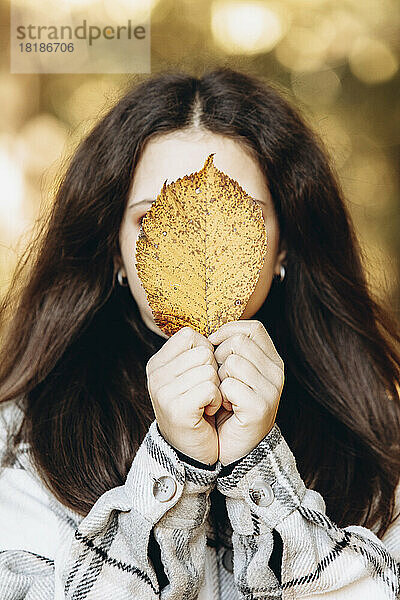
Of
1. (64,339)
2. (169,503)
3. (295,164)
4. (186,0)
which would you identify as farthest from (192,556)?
(186,0)

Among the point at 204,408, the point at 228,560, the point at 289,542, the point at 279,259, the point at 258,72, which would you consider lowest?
the point at 228,560

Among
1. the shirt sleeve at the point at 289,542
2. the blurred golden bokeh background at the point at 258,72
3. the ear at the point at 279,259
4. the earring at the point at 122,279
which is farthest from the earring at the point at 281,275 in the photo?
the blurred golden bokeh background at the point at 258,72

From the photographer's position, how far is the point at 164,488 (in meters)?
0.68

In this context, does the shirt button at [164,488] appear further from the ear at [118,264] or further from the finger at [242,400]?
the ear at [118,264]

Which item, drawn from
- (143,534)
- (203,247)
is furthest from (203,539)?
(203,247)

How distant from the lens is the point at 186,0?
5.78 feet

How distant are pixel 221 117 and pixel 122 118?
0.13 metres

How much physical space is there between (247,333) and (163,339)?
1.02ft

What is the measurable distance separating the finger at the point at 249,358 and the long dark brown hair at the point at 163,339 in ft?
0.97

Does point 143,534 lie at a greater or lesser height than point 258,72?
lesser

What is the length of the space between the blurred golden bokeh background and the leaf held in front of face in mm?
1085

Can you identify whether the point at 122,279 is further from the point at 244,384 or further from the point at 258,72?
the point at 258,72

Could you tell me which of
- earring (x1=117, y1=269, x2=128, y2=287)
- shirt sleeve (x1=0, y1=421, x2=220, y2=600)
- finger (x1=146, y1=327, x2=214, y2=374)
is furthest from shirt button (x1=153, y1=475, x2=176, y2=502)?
earring (x1=117, y1=269, x2=128, y2=287)

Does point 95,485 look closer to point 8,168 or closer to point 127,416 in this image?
point 127,416
